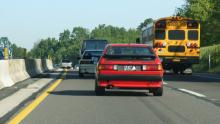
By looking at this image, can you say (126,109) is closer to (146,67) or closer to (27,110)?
(27,110)

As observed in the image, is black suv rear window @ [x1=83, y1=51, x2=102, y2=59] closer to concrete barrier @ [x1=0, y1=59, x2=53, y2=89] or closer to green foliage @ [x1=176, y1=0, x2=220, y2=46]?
concrete barrier @ [x1=0, y1=59, x2=53, y2=89]

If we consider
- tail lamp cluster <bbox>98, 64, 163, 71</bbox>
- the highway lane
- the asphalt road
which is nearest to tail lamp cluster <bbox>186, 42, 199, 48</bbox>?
the highway lane

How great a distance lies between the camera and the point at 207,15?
288 ft

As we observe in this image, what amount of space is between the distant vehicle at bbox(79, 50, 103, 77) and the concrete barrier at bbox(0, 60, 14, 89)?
879 centimetres


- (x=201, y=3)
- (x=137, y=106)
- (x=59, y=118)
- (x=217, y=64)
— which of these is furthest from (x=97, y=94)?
(x=201, y=3)

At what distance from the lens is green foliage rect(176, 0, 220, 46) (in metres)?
83.2

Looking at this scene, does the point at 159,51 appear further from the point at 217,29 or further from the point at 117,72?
the point at 217,29

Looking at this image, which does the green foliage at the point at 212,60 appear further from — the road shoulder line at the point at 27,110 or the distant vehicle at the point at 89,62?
the road shoulder line at the point at 27,110

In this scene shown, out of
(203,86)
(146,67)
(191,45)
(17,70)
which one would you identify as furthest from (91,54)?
(146,67)

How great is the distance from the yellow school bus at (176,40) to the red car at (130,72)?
1828cm

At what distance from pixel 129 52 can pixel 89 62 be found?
13922 mm

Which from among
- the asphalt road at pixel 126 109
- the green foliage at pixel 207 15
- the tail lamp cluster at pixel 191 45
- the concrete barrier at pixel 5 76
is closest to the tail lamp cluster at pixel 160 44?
the tail lamp cluster at pixel 191 45

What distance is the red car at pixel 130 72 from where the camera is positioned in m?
17.7

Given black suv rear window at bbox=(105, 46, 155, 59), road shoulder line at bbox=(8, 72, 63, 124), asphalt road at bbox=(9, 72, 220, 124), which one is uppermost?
black suv rear window at bbox=(105, 46, 155, 59)
